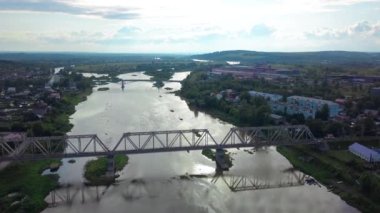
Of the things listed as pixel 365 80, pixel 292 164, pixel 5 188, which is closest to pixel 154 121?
pixel 292 164

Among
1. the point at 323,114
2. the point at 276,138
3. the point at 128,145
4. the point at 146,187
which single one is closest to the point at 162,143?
the point at 146,187

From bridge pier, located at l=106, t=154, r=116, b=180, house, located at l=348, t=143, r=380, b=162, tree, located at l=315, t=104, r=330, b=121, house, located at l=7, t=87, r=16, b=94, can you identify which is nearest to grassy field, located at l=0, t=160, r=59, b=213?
bridge pier, located at l=106, t=154, r=116, b=180

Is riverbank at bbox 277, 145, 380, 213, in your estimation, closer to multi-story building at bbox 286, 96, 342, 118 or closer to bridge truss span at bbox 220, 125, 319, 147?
bridge truss span at bbox 220, 125, 319, 147

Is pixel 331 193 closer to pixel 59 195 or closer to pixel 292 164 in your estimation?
pixel 292 164

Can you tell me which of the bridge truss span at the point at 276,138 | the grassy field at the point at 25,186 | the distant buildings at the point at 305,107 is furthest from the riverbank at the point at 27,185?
the distant buildings at the point at 305,107

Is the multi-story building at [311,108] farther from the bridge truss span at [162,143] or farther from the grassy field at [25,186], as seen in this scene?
the grassy field at [25,186]

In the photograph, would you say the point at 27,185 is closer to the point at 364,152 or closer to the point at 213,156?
the point at 213,156
